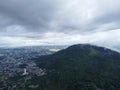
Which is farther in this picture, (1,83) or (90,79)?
(1,83)

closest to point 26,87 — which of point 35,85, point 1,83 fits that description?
point 35,85

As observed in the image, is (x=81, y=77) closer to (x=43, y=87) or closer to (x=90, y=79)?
(x=90, y=79)

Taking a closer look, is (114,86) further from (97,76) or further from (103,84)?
(97,76)

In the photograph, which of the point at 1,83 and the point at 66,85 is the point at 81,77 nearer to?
the point at 66,85

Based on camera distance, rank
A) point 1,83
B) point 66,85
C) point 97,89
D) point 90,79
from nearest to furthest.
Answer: point 97,89
point 66,85
point 90,79
point 1,83

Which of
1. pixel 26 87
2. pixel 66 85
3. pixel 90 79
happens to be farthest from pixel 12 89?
pixel 90 79

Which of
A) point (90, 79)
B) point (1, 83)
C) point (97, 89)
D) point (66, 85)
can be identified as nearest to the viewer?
point (97, 89)

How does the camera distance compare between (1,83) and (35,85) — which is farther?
(1,83)

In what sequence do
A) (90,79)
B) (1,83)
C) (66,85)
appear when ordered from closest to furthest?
(66,85) → (90,79) → (1,83)
